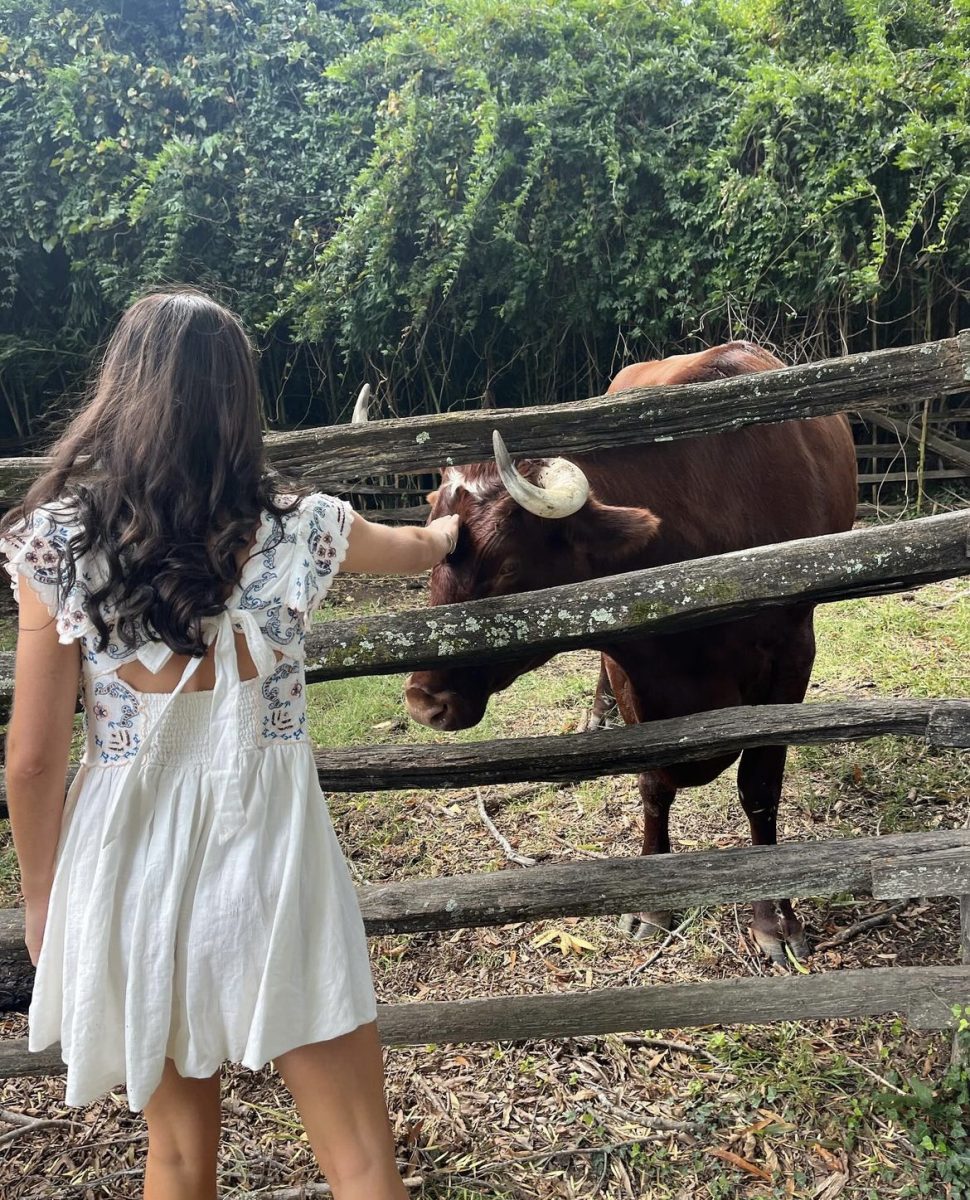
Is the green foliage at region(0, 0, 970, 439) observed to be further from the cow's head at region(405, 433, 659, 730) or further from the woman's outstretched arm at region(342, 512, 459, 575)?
the woman's outstretched arm at region(342, 512, 459, 575)

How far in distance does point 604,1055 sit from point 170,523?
220 centimetres

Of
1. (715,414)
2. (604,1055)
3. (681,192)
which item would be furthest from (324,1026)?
(681,192)

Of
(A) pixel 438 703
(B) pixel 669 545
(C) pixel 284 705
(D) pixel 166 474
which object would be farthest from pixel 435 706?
(D) pixel 166 474

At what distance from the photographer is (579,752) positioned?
2.42 metres

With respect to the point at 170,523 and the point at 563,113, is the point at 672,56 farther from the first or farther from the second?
the point at 170,523

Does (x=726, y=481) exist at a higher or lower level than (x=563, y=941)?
higher

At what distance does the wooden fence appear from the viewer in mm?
2113

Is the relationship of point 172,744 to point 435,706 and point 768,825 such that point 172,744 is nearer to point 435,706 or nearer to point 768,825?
point 435,706

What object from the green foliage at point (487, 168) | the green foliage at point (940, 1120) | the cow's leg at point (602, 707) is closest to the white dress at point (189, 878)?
the green foliage at point (940, 1120)

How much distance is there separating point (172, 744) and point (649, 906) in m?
1.47

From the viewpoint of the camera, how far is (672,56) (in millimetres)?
7746

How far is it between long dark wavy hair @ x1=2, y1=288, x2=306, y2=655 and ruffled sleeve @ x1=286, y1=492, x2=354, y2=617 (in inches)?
1.9

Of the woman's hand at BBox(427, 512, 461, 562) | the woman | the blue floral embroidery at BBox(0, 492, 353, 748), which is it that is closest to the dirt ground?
the woman

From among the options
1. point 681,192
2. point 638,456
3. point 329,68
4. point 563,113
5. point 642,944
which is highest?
point 329,68
